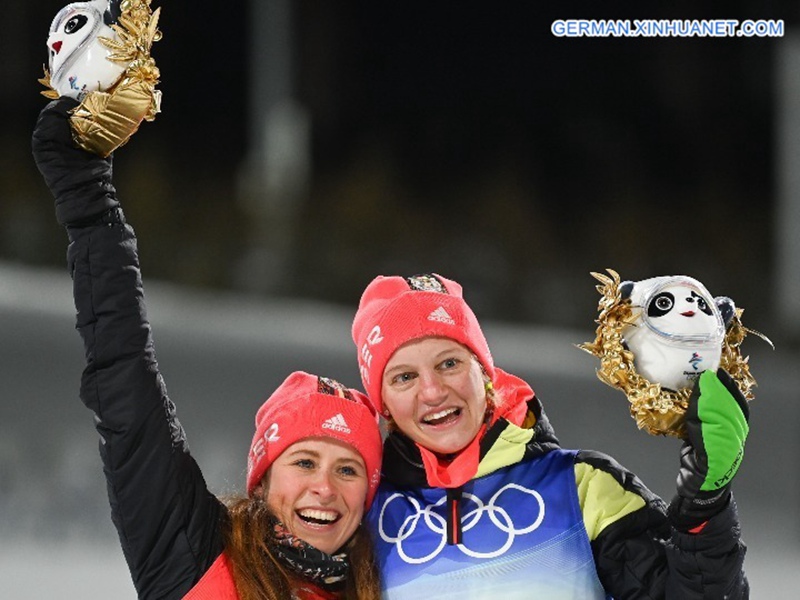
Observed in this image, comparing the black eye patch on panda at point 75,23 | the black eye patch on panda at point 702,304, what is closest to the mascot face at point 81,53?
the black eye patch on panda at point 75,23

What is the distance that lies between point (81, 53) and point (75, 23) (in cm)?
7

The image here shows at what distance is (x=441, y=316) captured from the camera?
9.33 feet

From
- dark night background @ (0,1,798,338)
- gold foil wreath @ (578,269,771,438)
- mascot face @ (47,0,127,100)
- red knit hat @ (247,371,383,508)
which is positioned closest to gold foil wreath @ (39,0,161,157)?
mascot face @ (47,0,127,100)

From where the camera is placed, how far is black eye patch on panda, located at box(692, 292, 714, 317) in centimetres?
266

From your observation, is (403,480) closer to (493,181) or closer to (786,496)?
(786,496)

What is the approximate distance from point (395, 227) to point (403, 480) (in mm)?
6878

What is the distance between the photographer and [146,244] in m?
9.23

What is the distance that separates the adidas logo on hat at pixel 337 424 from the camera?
2.76 metres

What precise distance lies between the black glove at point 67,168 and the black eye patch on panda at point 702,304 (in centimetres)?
105

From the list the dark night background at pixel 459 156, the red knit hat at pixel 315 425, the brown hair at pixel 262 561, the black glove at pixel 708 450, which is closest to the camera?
the black glove at pixel 708 450

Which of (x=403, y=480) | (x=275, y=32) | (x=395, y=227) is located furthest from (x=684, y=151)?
(x=403, y=480)

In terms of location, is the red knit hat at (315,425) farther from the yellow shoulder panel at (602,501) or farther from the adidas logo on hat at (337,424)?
the yellow shoulder panel at (602,501)

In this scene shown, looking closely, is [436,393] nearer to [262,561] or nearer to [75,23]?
[262,561]

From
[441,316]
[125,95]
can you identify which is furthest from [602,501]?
[125,95]
